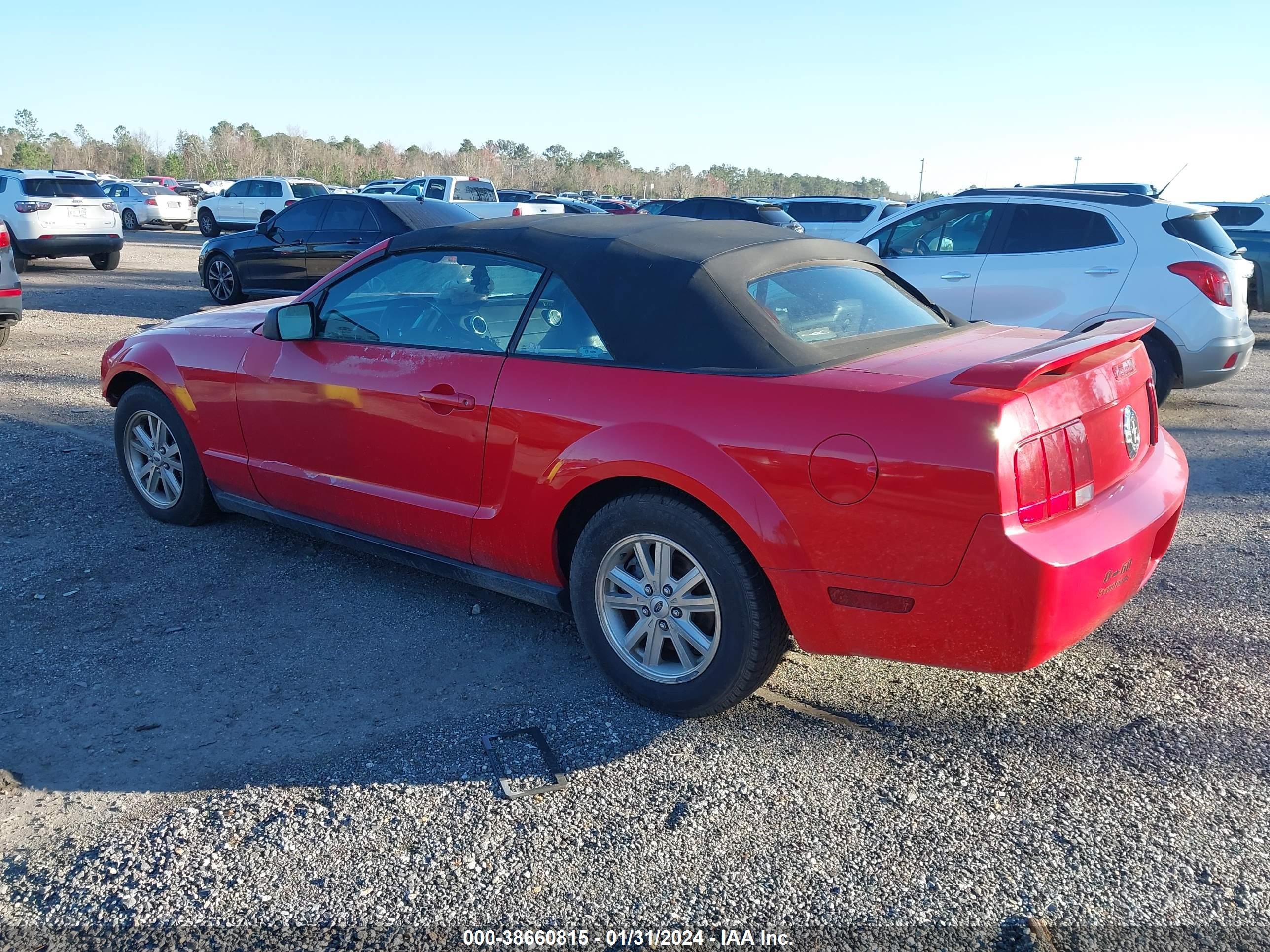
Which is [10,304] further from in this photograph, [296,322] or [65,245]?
[65,245]

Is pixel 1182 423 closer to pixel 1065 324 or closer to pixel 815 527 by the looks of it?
pixel 1065 324

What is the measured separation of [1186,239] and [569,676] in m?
6.44

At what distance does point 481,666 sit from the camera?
3.84m

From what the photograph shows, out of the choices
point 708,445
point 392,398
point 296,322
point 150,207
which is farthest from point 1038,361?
point 150,207

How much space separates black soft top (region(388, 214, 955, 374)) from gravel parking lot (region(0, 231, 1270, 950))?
1207mm

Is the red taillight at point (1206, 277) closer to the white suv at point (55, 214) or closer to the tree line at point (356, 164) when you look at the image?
the white suv at point (55, 214)

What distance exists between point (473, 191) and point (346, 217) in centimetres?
1143

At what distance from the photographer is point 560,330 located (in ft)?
12.1

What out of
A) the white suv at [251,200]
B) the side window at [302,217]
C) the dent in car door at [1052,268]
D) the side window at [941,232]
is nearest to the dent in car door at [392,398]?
the dent in car door at [1052,268]

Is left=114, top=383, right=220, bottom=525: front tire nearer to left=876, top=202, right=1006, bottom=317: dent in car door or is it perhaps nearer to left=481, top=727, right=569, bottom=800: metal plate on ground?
left=481, top=727, right=569, bottom=800: metal plate on ground

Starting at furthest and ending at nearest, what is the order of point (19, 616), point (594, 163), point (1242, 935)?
point (594, 163) → point (19, 616) → point (1242, 935)

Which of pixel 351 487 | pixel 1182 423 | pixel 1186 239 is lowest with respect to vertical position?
pixel 1182 423

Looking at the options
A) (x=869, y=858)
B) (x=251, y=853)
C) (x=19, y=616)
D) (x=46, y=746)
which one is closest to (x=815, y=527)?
(x=869, y=858)

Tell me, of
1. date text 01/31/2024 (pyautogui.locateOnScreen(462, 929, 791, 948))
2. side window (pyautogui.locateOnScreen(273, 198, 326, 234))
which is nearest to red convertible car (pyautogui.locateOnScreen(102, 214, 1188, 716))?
date text 01/31/2024 (pyautogui.locateOnScreen(462, 929, 791, 948))
